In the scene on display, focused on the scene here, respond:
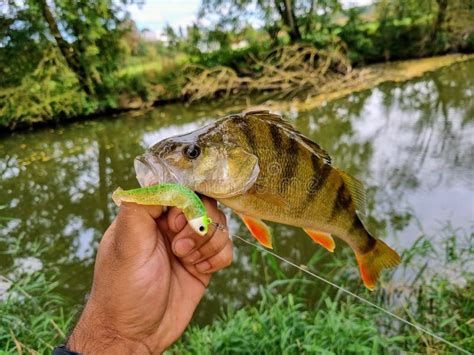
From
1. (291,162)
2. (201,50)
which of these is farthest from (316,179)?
(201,50)

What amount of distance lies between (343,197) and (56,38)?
1821cm

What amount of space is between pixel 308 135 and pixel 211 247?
978cm

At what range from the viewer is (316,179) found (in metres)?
1.67

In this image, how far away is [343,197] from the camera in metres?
1.76

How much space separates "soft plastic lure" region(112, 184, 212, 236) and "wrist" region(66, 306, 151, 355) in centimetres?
75

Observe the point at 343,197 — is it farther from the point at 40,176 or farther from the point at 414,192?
the point at 40,176

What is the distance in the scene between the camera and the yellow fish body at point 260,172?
58.4 inches

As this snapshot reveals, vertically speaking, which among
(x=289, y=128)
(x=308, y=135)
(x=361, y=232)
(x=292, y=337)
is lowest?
(x=308, y=135)

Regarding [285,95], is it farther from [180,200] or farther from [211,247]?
[180,200]

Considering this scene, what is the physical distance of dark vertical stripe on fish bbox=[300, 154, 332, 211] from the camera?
1.64 meters

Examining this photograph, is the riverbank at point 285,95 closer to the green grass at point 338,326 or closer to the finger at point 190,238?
the green grass at point 338,326

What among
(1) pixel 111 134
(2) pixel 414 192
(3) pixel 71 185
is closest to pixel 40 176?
(3) pixel 71 185

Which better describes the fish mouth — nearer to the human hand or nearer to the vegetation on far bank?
the human hand

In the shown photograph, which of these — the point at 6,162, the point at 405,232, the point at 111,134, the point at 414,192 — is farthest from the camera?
the point at 111,134
